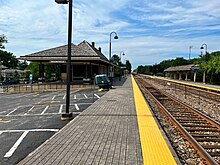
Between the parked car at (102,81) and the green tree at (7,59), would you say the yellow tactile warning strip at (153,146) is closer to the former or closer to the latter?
the parked car at (102,81)

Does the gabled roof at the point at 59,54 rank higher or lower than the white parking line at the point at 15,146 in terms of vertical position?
higher

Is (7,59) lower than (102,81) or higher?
higher

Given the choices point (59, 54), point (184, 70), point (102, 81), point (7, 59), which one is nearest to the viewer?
point (102, 81)

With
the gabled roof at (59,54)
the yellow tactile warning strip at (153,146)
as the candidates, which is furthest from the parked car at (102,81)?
the yellow tactile warning strip at (153,146)

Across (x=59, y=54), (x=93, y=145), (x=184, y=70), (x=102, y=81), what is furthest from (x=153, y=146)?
(x=184, y=70)

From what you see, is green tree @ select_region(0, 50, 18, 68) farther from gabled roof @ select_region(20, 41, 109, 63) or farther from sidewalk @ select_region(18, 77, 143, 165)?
sidewalk @ select_region(18, 77, 143, 165)

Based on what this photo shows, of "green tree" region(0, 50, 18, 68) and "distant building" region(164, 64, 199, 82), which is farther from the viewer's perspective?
"green tree" region(0, 50, 18, 68)

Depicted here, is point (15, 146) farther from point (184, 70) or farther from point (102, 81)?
point (184, 70)

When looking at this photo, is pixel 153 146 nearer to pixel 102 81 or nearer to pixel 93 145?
pixel 93 145

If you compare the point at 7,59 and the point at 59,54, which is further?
the point at 7,59

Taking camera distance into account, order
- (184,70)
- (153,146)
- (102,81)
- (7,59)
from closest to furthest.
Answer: (153,146) < (102,81) < (184,70) < (7,59)

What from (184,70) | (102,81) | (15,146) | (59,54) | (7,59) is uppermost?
(7,59)

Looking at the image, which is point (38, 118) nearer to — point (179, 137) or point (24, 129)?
point (24, 129)

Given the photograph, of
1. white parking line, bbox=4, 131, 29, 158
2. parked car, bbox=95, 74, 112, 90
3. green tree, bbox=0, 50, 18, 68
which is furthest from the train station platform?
green tree, bbox=0, 50, 18, 68
